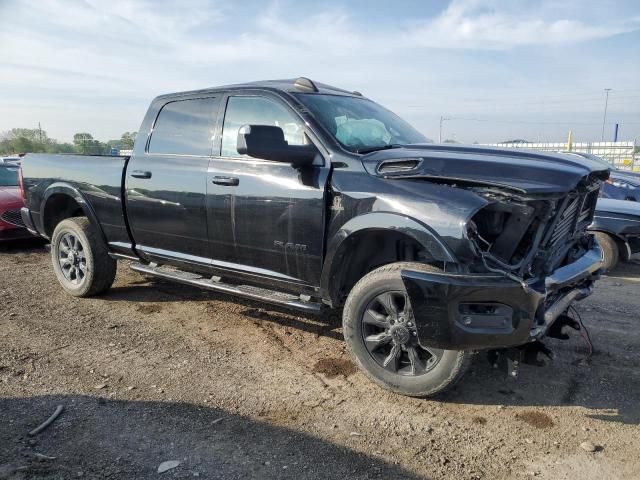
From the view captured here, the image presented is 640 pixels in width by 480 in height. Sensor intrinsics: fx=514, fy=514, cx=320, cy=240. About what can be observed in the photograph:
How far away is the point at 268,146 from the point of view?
3.34 metres

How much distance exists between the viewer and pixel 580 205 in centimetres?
353

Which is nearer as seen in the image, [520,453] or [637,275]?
[520,453]

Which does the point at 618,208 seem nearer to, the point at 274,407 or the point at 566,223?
the point at 566,223

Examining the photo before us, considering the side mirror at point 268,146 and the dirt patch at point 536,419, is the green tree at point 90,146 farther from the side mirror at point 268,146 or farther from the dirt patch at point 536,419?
the dirt patch at point 536,419

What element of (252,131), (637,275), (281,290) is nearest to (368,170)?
(252,131)

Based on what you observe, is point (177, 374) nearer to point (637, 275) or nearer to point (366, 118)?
point (366, 118)

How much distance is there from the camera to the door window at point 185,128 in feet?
14.2

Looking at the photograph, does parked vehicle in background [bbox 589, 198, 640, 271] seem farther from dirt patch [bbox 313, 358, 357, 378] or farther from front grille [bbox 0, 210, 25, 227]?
front grille [bbox 0, 210, 25, 227]

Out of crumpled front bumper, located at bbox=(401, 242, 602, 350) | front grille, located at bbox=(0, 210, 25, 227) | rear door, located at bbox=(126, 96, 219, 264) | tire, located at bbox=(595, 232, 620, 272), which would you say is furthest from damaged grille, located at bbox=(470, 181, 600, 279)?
front grille, located at bbox=(0, 210, 25, 227)

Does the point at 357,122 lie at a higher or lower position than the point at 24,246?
higher

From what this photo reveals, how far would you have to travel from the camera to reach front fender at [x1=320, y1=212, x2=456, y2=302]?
2957mm

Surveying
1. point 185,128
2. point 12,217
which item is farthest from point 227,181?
point 12,217

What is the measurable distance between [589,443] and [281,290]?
2.24m

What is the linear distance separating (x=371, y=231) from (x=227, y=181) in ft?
4.26
